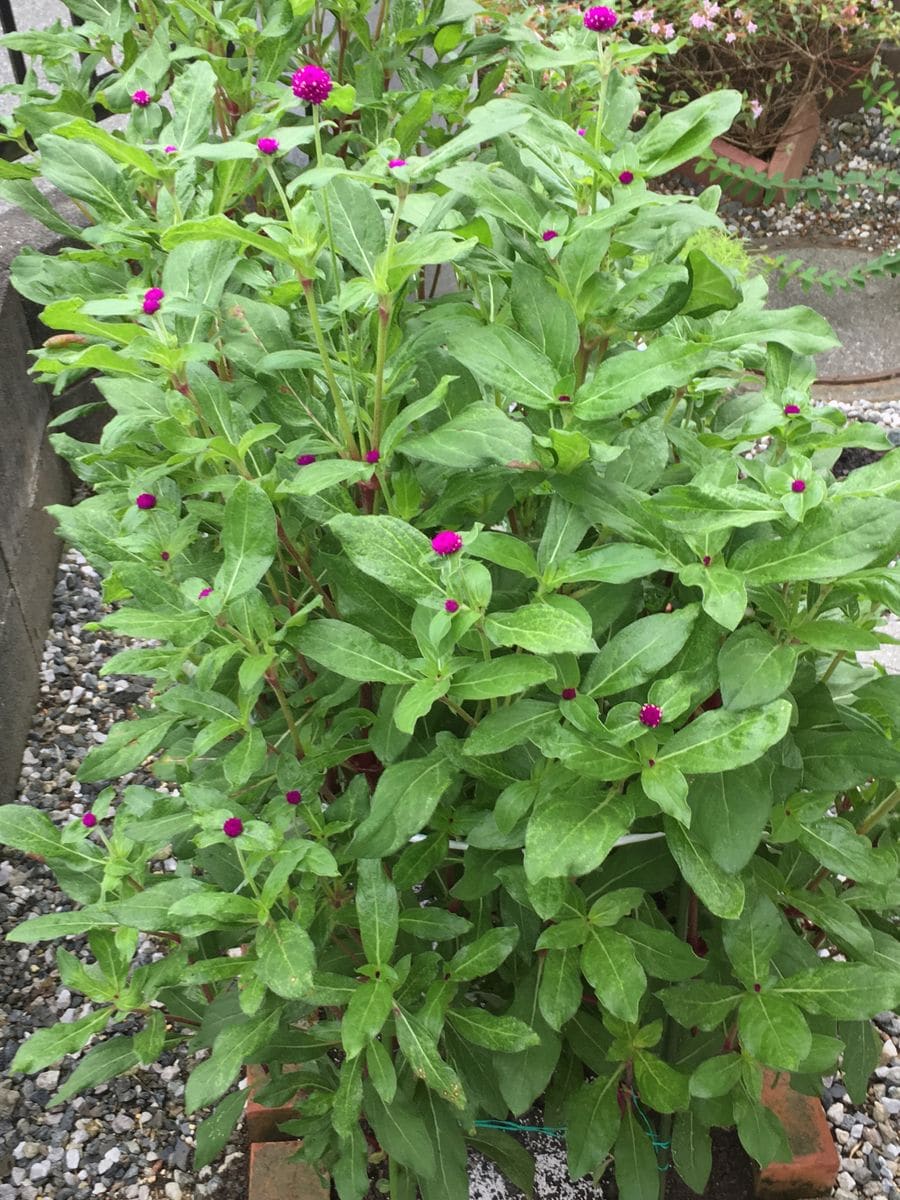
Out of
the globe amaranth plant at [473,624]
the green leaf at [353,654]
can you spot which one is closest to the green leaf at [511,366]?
the globe amaranth plant at [473,624]

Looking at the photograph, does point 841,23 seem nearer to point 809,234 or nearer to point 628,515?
point 809,234

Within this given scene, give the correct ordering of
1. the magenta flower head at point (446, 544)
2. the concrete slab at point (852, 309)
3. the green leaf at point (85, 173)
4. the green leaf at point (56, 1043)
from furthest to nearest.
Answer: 1. the concrete slab at point (852, 309)
2. the green leaf at point (56, 1043)
3. the green leaf at point (85, 173)
4. the magenta flower head at point (446, 544)

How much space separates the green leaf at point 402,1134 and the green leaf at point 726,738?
60cm

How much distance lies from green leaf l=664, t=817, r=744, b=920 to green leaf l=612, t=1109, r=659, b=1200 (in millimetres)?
578

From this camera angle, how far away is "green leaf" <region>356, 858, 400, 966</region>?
1.13 m

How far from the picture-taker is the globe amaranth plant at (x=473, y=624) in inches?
36.7

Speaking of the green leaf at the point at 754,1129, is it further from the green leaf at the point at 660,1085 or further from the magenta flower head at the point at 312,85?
the magenta flower head at the point at 312,85

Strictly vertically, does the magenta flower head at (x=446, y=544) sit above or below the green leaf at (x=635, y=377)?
below

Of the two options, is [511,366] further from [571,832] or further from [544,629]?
[571,832]

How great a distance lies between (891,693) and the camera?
1.08 meters

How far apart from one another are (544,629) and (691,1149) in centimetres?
82

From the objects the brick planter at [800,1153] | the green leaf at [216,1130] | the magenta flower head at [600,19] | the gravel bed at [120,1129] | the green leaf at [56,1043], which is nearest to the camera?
the magenta flower head at [600,19]

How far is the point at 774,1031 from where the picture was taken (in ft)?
3.60

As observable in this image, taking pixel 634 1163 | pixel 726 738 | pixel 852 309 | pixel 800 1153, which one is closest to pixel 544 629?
pixel 726 738
